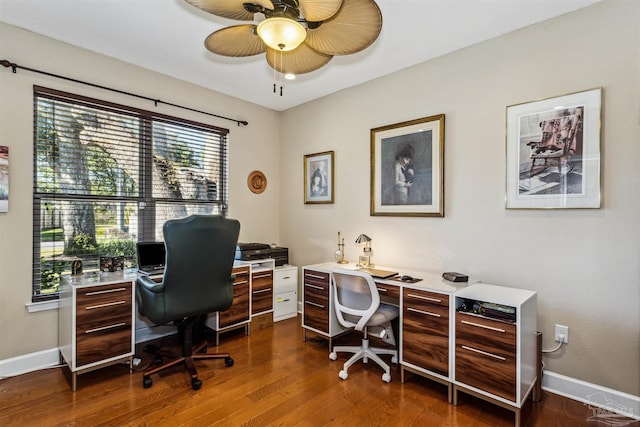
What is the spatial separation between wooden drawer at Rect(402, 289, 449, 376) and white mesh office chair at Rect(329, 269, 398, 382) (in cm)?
17

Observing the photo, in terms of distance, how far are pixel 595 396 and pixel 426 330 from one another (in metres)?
1.10

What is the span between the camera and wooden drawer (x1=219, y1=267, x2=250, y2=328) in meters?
3.14

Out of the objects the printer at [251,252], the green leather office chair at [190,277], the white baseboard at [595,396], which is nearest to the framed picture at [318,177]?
the printer at [251,252]

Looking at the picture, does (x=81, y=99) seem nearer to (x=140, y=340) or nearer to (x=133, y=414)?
(x=140, y=340)

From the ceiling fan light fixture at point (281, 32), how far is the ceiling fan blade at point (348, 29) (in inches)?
5.7

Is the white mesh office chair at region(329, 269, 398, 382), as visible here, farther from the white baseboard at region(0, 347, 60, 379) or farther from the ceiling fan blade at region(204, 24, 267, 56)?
the white baseboard at region(0, 347, 60, 379)

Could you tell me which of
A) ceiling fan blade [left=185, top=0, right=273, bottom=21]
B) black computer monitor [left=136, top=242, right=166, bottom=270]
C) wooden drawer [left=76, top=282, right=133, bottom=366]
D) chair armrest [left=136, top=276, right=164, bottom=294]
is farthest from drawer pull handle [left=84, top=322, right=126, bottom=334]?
ceiling fan blade [left=185, top=0, right=273, bottom=21]

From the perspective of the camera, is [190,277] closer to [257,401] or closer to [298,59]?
[257,401]

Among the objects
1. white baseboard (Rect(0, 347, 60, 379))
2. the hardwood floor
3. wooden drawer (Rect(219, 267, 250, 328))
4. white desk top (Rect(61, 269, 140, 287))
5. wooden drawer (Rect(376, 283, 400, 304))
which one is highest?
white desk top (Rect(61, 269, 140, 287))

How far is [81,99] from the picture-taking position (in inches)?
108

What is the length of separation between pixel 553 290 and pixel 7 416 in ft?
11.7

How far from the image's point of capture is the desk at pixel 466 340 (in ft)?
6.22

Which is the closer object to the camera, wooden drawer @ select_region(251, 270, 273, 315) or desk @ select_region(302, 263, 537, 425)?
desk @ select_region(302, 263, 537, 425)

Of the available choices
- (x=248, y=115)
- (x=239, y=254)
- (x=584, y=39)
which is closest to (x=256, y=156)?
(x=248, y=115)
